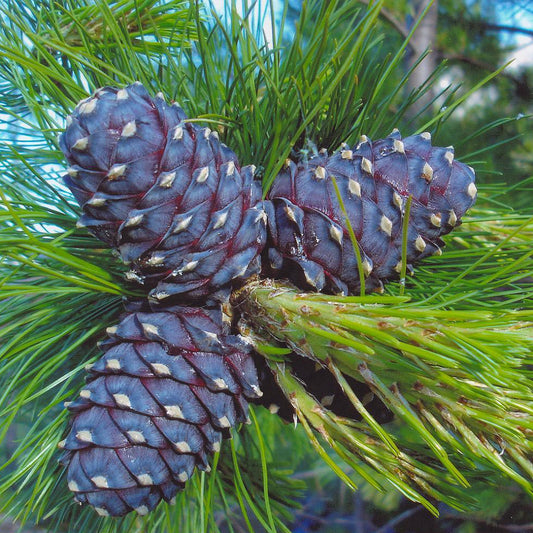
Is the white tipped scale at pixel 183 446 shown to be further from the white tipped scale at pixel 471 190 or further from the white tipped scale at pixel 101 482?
the white tipped scale at pixel 471 190

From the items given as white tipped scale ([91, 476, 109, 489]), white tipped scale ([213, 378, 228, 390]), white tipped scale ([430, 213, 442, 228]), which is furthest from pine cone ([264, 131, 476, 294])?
white tipped scale ([91, 476, 109, 489])

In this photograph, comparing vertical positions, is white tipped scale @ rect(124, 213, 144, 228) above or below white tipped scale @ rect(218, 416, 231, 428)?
above

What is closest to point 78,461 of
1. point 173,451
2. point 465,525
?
point 173,451

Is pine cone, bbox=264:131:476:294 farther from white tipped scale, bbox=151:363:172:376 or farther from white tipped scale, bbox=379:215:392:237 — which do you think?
white tipped scale, bbox=151:363:172:376

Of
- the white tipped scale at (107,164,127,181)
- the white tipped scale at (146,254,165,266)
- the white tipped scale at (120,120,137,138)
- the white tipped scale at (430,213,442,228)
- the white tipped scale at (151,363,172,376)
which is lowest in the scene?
the white tipped scale at (151,363,172,376)

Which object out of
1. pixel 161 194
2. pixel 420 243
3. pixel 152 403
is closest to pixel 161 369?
pixel 152 403

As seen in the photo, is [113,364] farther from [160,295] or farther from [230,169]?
[230,169]
